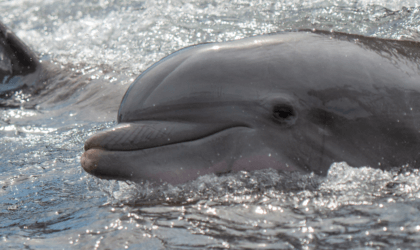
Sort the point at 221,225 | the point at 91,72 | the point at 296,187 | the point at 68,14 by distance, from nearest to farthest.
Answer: the point at 221,225
the point at 296,187
the point at 91,72
the point at 68,14

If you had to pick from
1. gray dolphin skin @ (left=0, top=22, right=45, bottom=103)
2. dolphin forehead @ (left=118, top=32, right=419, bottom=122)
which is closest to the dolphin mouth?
dolphin forehead @ (left=118, top=32, right=419, bottom=122)

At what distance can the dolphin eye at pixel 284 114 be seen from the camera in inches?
152

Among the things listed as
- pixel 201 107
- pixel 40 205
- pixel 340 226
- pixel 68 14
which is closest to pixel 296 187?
pixel 340 226

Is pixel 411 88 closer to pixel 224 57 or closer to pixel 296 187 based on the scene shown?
pixel 296 187

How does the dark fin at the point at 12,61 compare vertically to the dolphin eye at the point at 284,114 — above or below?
Result: below

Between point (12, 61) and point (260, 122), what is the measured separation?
5806mm

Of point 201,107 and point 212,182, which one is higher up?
point 201,107

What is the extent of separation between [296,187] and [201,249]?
1028mm

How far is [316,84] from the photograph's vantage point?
3.89m

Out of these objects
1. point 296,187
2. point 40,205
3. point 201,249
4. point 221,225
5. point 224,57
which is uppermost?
point 224,57

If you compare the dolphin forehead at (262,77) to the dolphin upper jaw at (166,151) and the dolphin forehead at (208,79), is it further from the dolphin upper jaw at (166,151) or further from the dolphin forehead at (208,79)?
the dolphin upper jaw at (166,151)

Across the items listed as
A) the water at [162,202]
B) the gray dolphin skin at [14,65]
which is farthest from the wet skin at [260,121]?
the gray dolphin skin at [14,65]

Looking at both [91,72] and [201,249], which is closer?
[201,249]

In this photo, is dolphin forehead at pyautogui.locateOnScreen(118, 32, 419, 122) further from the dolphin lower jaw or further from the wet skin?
the dolphin lower jaw
